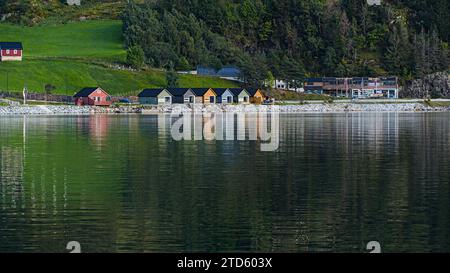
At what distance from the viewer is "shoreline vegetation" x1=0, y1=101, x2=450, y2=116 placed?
148000 mm

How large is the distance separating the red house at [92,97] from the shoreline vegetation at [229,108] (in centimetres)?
328

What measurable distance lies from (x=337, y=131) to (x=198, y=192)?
49.3 m

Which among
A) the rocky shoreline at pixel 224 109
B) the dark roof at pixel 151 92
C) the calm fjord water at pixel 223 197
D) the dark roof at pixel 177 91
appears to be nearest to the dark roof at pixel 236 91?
the rocky shoreline at pixel 224 109

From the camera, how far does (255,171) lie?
50938 millimetres

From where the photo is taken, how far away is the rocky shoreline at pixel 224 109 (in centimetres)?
14771

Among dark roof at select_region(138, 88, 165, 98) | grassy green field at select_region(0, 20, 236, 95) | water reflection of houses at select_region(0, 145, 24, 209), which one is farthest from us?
grassy green field at select_region(0, 20, 236, 95)

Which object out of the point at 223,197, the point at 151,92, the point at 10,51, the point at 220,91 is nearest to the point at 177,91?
the point at 151,92

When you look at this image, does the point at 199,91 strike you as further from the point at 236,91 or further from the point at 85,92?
the point at 85,92

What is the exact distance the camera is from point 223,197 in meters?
40.6

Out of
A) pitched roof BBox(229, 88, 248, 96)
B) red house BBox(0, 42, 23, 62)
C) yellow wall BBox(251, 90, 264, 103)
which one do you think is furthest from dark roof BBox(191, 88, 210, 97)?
red house BBox(0, 42, 23, 62)

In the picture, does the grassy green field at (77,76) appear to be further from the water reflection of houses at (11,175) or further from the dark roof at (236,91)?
the water reflection of houses at (11,175)

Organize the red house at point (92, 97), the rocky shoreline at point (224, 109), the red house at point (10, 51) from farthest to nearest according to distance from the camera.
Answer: the red house at point (10, 51) → the red house at point (92, 97) → the rocky shoreline at point (224, 109)

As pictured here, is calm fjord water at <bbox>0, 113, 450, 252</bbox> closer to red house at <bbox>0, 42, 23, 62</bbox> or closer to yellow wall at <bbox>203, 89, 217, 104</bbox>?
yellow wall at <bbox>203, 89, 217, 104</bbox>
